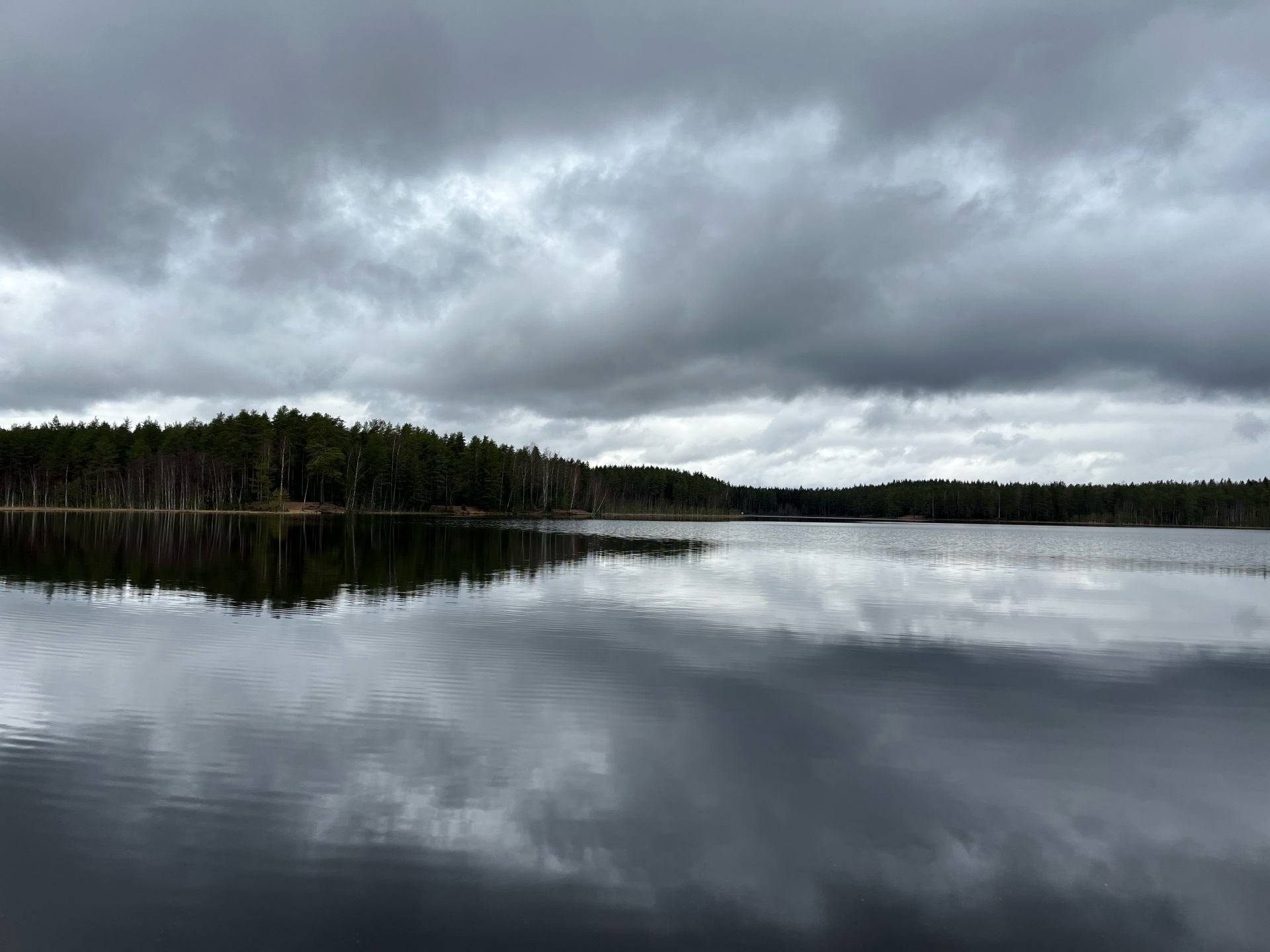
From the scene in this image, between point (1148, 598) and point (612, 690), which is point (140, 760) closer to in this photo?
point (612, 690)

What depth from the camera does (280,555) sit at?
37.6 metres

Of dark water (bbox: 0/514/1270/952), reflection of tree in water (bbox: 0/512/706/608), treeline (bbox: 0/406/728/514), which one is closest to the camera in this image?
dark water (bbox: 0/514/1270/952)

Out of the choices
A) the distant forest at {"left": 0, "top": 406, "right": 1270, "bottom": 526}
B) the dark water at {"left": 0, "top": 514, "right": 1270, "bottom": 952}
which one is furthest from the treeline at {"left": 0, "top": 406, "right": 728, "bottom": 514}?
the dark water at {"left": 0, "top": 514, "right": 1270, "bottom": 952}

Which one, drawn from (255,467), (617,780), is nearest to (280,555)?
(617,780)

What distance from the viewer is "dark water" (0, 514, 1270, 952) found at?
605 centimetres

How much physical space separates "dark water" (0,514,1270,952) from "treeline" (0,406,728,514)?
3940 inches

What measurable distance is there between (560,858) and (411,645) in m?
9.81

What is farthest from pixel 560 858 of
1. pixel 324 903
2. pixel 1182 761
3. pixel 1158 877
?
pixel 1182 761

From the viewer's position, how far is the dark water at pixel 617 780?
605cm

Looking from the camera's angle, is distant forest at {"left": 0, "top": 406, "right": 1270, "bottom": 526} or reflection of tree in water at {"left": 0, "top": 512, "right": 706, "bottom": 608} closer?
reflection of tree in water at {"left": 0, "top": 512, "right": 706, "bottom": 608}

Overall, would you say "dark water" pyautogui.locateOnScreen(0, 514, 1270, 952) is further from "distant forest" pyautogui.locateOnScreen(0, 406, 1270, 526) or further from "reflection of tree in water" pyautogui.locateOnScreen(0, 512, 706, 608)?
"distant forest" pyautogui.locateOnScreen(0, 406, 1270, 526)

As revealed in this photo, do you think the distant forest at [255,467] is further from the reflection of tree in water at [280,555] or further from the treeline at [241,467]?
the reflection of tree in water at [280,555]

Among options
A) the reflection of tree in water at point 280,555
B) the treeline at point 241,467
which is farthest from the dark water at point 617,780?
the treeline at point 241,467

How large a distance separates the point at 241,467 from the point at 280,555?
286ft
